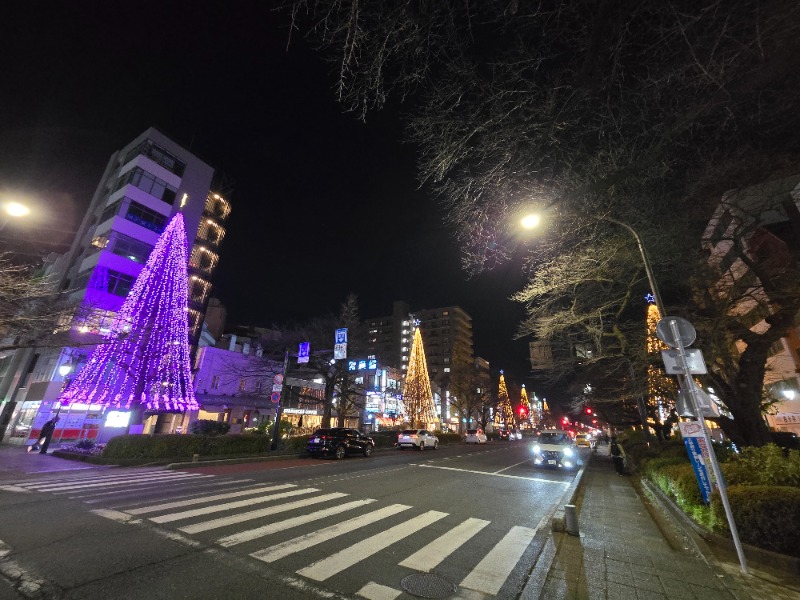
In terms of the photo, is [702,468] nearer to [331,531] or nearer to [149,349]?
[331,531]

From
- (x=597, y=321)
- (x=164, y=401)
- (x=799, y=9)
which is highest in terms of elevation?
(x=799, y=9)

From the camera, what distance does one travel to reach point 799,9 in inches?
180

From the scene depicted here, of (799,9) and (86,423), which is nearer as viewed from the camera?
(799,9)

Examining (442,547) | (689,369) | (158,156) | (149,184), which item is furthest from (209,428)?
(158,156)

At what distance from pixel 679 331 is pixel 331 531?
753 centimetres

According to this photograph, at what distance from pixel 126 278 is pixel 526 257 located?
33698mm

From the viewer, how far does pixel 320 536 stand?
5.91 m

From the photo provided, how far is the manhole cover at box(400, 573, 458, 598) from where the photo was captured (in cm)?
405

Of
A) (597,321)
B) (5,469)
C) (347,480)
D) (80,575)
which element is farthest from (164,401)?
(597,321)

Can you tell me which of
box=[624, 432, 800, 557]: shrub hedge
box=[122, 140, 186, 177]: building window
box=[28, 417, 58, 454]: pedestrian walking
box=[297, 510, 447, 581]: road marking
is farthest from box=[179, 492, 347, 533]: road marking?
box=[122, 140, 186, 177]: building window

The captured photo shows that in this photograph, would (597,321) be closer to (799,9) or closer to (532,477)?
(532,477)

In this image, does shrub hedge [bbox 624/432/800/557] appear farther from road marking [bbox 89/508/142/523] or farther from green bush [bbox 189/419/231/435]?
green bush [bbox 189/419/231/435]

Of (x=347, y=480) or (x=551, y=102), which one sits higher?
(x=551, y=102)

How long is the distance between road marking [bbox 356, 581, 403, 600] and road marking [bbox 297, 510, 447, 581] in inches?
22.8
